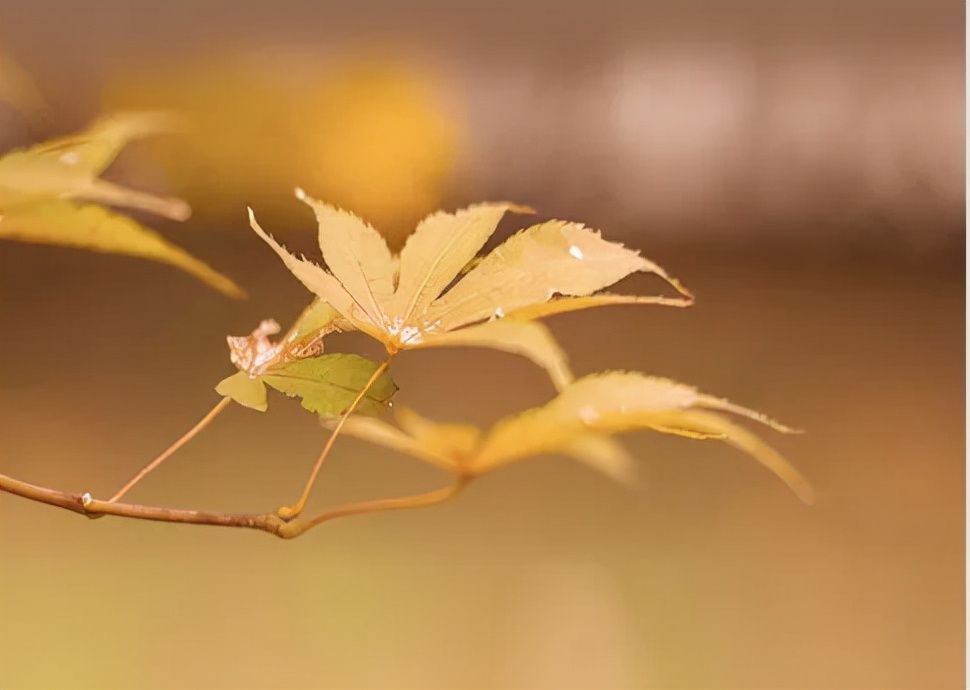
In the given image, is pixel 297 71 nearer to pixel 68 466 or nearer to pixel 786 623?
pixel 68 466

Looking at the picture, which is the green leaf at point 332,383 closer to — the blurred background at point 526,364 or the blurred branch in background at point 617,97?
the blurred background at point 526,364

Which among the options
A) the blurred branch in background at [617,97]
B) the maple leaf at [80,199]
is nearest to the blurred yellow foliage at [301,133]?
the blurred branch in background at [617,97]

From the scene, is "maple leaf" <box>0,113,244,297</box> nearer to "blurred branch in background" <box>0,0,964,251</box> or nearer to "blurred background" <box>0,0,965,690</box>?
"blurred background" <box>0,0,965,690</box>

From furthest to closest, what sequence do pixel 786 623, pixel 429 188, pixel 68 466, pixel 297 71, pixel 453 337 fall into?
pixel 297 71 < pixel 429 188 < pixel 68 466 < pixel 786 623 < pixel 453 337

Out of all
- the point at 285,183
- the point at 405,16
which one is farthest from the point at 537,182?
the point at 285,183

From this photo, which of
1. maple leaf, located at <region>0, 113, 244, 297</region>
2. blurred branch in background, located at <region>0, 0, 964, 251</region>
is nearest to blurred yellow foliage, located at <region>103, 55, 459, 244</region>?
blurred branch in background, located at <region>0, 0, 964, 251</region>

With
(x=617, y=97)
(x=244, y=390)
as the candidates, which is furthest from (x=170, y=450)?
(x=617, y=97)

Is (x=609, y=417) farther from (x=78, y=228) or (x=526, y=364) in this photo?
(x=526, y=364)
